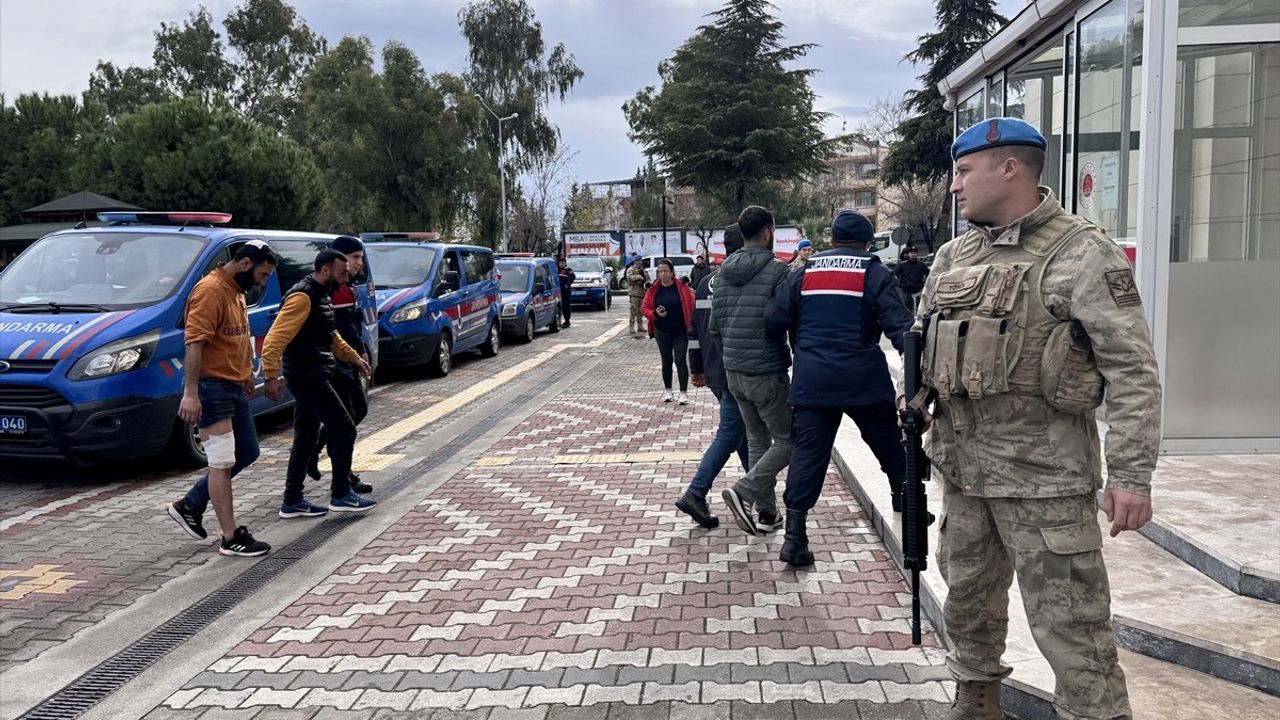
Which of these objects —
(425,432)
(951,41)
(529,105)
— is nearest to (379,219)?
(529,105)

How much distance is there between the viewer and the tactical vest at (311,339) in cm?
595

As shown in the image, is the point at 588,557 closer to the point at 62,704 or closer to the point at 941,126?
the point at 62,704

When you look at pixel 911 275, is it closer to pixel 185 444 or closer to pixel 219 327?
pixel 185 444

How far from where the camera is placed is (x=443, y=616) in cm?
434

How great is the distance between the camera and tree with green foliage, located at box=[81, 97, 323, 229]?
2202 centimetres

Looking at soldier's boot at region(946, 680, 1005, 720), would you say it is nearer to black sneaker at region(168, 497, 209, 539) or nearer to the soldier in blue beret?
the soldier in blue beret

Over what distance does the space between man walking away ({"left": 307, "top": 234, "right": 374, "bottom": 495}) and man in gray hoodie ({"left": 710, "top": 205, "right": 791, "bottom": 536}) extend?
8.50 feet

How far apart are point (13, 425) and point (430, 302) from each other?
698 cm

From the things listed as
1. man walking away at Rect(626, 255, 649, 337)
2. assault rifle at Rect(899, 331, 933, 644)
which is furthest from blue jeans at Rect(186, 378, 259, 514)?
man walking away at Rect(626, 255, 649, 337)

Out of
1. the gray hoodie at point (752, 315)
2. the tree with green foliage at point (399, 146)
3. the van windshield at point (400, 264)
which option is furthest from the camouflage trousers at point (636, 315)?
the tree with green foliage at point (399, 146)

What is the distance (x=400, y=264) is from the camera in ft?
46.1

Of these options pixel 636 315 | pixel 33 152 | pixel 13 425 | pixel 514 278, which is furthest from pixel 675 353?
pixel 33 152

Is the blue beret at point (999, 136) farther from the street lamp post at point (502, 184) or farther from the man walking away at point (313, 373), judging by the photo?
the street lamp post at point (502, 184)

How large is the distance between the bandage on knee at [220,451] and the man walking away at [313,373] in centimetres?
47
